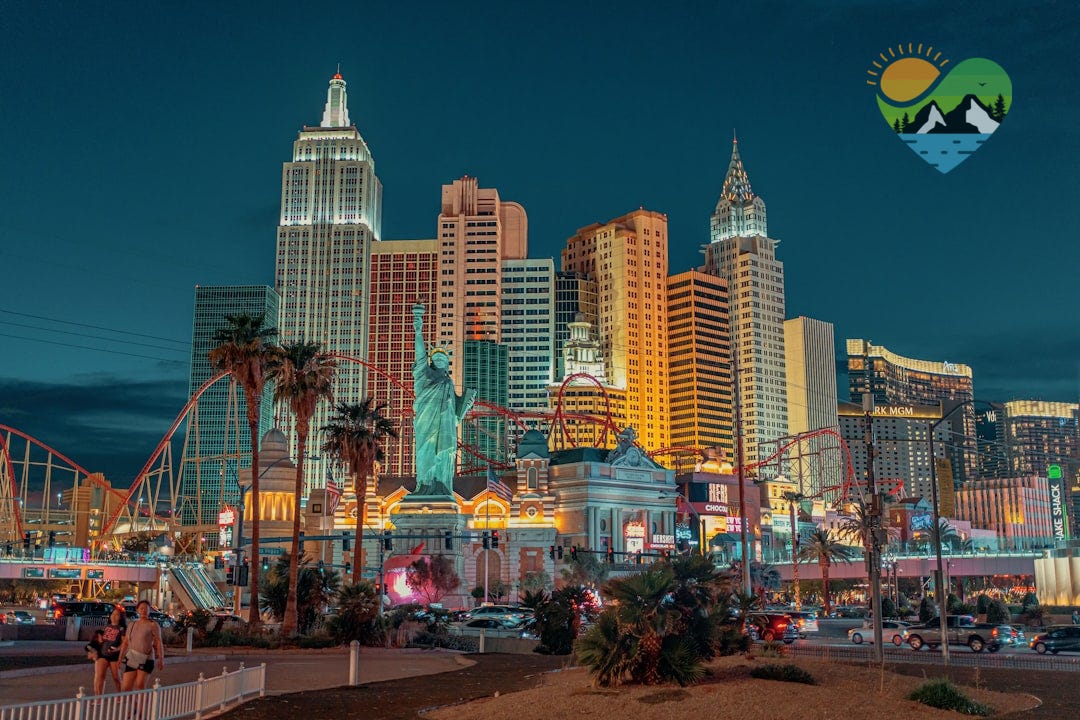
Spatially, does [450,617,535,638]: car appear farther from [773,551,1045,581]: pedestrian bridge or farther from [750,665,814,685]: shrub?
→ [773,551,1045,581]: pedestrian bridge

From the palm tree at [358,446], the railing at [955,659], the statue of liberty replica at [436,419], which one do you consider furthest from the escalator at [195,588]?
the railing at [955,659]

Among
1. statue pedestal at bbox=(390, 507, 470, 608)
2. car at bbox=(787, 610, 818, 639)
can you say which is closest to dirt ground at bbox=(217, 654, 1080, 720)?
car at bbox=(787, 610, 818, 639)

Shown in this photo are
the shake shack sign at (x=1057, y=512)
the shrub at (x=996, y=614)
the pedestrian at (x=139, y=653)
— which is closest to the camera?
the pedestrian at (x=139, y=653)

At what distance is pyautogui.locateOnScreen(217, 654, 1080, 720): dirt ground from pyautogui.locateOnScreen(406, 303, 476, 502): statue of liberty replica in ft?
270

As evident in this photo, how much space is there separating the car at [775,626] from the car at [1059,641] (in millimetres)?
9942

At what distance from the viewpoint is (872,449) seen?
3575 cm

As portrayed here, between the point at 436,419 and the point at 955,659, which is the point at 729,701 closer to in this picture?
the point at 955,659

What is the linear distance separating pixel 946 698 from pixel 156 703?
A: 1523cm

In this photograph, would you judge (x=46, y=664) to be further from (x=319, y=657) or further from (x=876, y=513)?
(x=876, y=513)

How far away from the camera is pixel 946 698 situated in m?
22.2

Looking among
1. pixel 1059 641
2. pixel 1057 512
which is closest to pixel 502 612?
pixel 1059 641

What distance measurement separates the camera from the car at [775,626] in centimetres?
4329

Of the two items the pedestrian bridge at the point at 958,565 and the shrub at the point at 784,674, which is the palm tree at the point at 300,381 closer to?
the shrub at the point at 784,674

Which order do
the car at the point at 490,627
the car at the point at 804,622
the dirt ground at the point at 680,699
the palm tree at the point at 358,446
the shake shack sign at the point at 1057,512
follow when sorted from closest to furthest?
1. the dirt ground at the point at 680,699
2. the car at the point at 490,627
3. the car at the point at 804,622
4. the palm tree at the point at 358,446
5. the shake shack sign at the point at 1057,512
